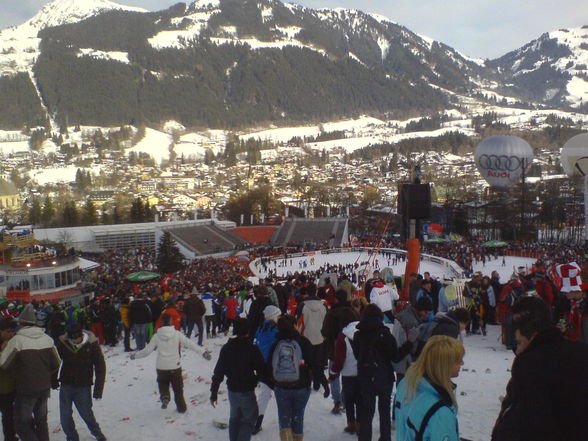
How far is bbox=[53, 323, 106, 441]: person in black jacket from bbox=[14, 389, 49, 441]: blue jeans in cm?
14

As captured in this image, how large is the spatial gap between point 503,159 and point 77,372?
1747 inches

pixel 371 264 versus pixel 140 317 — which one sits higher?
pixel 140 317

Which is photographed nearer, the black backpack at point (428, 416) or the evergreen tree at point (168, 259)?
the black backpack at point (428, 416)

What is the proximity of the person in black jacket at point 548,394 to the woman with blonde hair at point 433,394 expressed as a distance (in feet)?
0.85

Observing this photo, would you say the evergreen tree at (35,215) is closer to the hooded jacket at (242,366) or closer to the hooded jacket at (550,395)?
the hooded jacket at (242,366)

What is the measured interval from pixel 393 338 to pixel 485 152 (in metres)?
43.9

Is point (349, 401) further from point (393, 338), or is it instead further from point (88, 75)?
point (88, 75)

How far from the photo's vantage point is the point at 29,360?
424 centimetres

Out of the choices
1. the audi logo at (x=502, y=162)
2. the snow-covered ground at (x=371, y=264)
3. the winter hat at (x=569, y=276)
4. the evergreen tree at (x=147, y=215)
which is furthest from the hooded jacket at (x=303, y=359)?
the evergreen tree at (x=147, y=215)

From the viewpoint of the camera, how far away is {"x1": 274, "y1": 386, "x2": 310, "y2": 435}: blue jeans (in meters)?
4.09

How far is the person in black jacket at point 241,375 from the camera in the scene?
4.04 meters

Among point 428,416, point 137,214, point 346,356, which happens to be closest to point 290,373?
point 346,356

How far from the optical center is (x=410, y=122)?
195 m

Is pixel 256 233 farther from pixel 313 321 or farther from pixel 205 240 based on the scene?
pixel 313 321
